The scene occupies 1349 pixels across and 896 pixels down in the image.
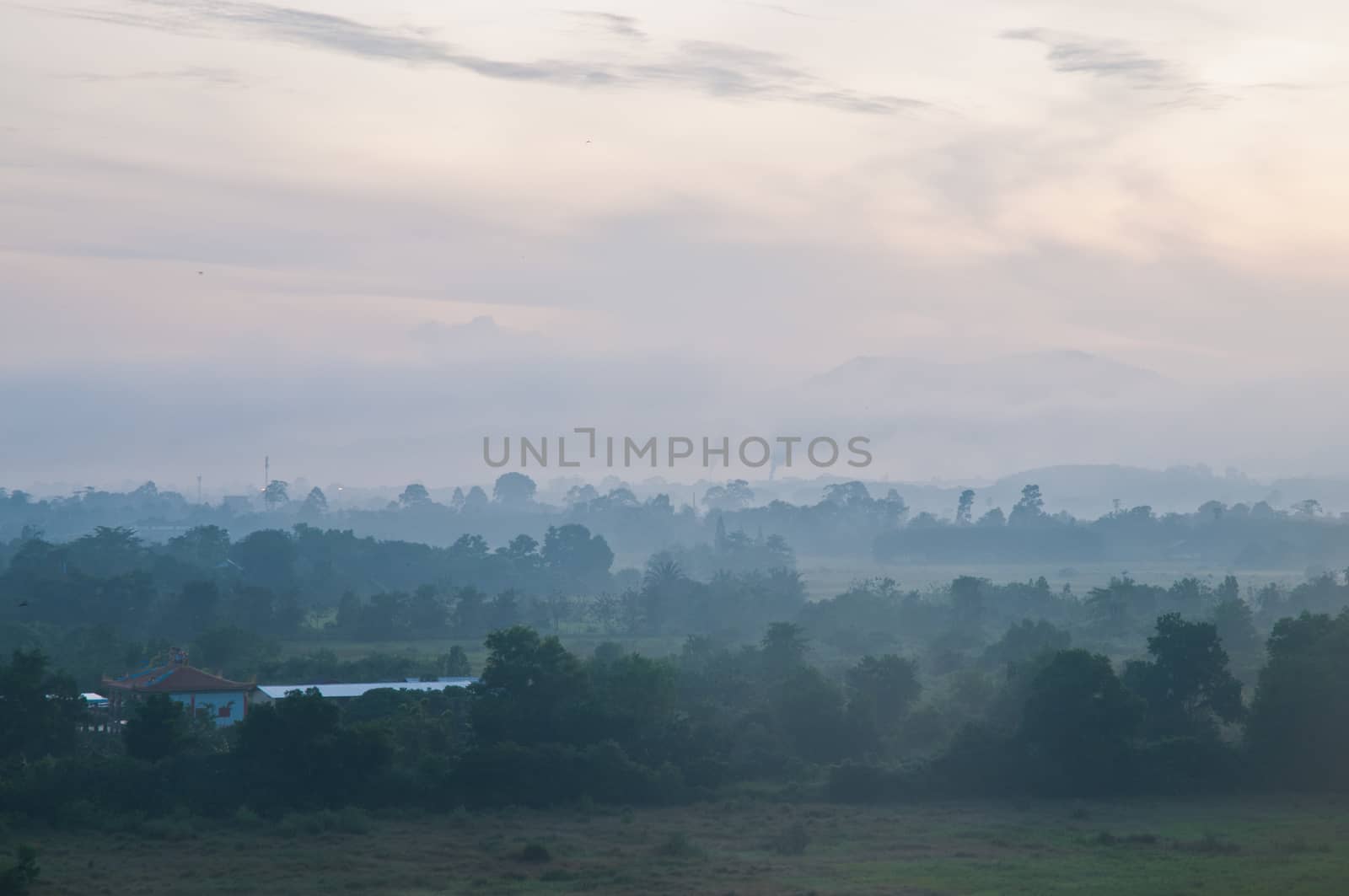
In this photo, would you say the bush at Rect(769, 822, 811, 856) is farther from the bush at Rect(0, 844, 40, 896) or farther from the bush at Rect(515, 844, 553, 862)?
the bush at Rect(0, 844, 40, 896)

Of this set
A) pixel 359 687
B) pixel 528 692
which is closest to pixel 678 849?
pixel 528 692

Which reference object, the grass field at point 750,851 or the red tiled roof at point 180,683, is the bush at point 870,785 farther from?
the red tiled roof at point 180,683

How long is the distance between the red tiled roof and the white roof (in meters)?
1.70

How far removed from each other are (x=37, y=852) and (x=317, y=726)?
670 centimetres

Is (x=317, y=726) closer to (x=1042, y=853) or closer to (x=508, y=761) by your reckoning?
(x=508, y=761)

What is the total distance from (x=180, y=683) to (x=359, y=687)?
6.38 m

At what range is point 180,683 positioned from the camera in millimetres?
41562

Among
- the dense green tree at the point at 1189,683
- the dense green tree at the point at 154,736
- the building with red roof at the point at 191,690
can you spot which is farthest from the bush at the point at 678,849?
the building with red roof at the point at 191,690

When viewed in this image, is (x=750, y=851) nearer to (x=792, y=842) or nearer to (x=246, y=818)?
(x=792, y=842)

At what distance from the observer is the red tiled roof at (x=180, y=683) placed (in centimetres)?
4128

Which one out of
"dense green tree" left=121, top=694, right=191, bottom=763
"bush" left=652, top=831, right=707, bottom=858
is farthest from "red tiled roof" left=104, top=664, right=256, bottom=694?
"bush" left=652, top=831, right=707, bottom=858

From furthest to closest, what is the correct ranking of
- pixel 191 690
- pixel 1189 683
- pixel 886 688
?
pixel 191 690 < pixel 886 688 < pixel 1189 683

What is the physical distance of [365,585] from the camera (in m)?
86.8

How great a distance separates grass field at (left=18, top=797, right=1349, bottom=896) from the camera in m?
24.7
